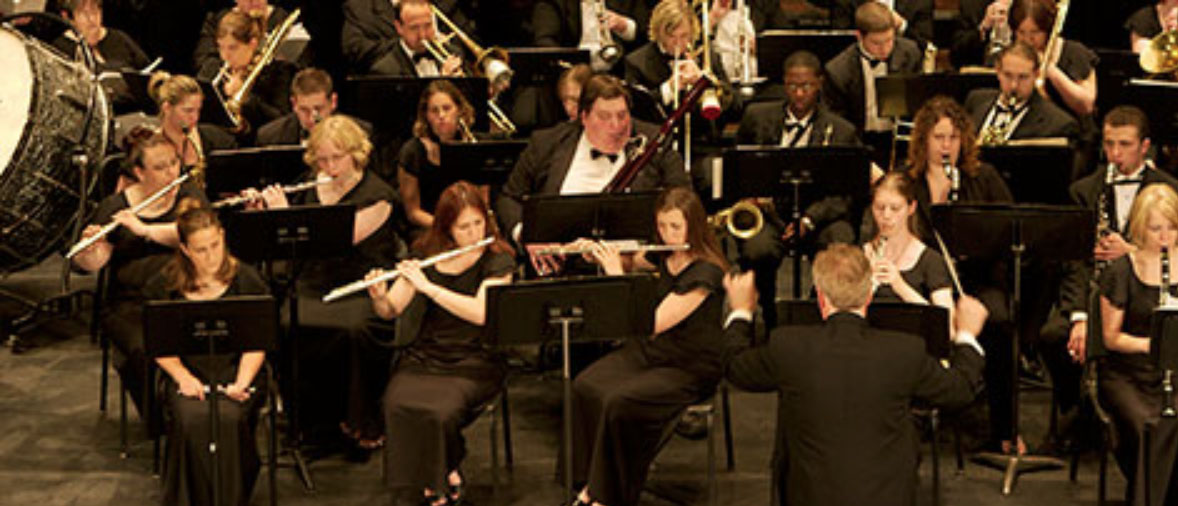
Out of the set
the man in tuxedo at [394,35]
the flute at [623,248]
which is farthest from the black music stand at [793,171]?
the man in tuxedo at [394,35]

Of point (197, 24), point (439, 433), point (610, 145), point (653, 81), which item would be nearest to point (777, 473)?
point (439, 433)

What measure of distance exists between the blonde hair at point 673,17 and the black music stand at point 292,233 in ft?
7.79

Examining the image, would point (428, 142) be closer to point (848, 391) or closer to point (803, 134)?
point (803, 134)

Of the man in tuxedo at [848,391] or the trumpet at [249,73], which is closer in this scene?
the man in tuxedo at [848,391]

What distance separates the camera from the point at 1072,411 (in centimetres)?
755

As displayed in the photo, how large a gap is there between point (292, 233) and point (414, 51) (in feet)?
8.16

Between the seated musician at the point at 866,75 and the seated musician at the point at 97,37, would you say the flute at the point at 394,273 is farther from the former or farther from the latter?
the seated musician at the point at 97,37

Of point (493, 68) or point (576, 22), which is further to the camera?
point (576, 22)

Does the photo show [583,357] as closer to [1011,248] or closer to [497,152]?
[497,152]

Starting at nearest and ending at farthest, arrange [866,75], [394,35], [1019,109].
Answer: [1019,109] < [866,75] < [394,35]

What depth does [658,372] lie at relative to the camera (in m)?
6.68

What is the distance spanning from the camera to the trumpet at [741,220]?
7.90 m

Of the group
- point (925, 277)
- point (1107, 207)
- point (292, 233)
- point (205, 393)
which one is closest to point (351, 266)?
point (292, 233)

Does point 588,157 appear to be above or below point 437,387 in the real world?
above
